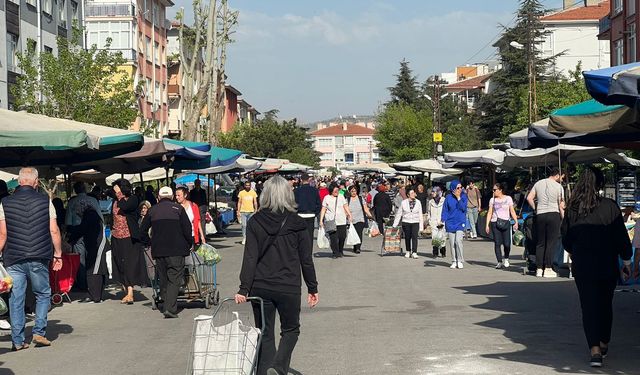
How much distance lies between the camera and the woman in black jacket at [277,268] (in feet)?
25.8

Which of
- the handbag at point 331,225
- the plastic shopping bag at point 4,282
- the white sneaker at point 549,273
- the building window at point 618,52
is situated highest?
the building window at point 618,52

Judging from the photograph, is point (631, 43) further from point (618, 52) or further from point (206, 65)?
point (206, 65)

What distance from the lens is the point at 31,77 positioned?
114 ft

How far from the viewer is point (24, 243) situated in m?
10.6

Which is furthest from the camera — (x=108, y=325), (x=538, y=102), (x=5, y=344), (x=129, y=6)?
(x=129, y=6)

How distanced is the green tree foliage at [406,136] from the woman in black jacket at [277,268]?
237 feet

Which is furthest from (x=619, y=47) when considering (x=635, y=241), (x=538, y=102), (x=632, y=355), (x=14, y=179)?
(x=632, y=355)

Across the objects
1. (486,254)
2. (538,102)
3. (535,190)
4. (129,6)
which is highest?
(129,6)

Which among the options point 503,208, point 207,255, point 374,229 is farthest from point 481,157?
point 207,255

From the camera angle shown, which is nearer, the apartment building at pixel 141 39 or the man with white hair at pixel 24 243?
the man with white hair at pixel 24 243

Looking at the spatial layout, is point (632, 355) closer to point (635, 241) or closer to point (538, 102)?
point (635, 241)

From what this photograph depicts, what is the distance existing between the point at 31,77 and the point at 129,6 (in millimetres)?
33585

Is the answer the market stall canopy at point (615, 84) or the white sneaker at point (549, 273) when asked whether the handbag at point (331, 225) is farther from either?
the market stall canopy at point (615, 84)

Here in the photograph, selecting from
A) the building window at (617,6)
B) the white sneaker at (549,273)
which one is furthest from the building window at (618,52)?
the white sneaker at (549,273)
